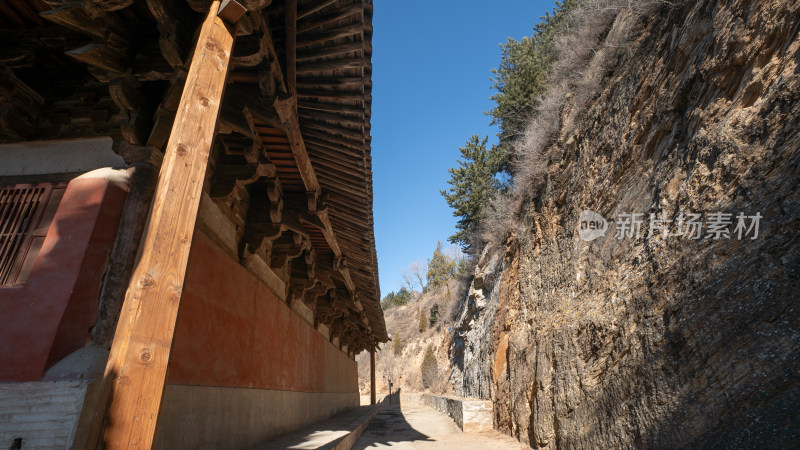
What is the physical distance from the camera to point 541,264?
8.80 metres

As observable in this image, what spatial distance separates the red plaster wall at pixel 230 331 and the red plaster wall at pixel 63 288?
633 millimetres

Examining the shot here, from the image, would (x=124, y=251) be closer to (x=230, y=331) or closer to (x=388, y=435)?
(x=230, y=331)

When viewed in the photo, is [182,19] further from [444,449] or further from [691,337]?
[444,449]

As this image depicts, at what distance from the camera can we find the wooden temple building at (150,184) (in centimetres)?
220

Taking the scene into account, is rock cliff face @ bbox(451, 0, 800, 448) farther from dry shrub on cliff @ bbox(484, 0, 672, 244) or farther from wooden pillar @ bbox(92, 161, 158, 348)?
wooden pillar @ bbox(92, 161, 158, 348)

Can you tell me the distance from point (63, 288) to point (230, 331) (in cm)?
207

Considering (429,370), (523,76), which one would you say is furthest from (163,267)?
(429,370)

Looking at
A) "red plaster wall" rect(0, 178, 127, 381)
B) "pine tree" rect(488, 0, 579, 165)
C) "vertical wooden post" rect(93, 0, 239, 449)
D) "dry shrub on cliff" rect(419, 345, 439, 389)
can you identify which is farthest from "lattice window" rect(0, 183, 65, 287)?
"dry shrub on cliff" rect(419, 345, 439, 389)

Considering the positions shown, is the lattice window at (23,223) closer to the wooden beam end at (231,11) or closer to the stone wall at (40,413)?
the stone wall at (40,413)

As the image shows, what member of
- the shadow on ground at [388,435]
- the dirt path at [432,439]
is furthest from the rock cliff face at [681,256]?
the shadow on ground at [388,435]

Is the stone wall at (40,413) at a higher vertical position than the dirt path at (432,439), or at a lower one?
higher

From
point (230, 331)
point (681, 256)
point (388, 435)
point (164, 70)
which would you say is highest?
point (164, 70)

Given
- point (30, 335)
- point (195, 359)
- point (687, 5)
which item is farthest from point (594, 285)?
point (30, 335)

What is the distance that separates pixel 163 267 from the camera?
82.5 inches
